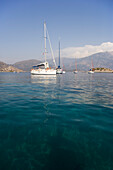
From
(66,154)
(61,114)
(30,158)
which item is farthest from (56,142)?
(61,114)

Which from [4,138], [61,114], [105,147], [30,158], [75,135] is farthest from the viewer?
[61,114]

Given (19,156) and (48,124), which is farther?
(48,124)

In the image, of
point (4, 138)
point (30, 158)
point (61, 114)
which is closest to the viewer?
point (30, 158)

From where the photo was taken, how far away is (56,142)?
13.1ft

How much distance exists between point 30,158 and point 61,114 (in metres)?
3.56

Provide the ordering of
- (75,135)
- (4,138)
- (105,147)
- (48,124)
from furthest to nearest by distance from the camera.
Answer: (48,124)
(75,135)
(4,138)
(105,147)

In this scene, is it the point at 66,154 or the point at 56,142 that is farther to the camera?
the point at 56,142

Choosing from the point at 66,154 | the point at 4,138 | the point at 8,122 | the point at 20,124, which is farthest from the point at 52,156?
the point at 8,122

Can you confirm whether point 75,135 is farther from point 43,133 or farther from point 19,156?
point 19,156

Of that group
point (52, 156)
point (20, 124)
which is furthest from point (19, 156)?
point (20, 124)

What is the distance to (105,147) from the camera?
3.77m

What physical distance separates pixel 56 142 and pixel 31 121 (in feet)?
6.80

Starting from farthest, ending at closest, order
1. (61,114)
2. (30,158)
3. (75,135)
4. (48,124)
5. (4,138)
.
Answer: (61,114), (48,124), (75,135), (4,138), (30,158)

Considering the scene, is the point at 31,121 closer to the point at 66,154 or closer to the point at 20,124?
the point at 20,124
